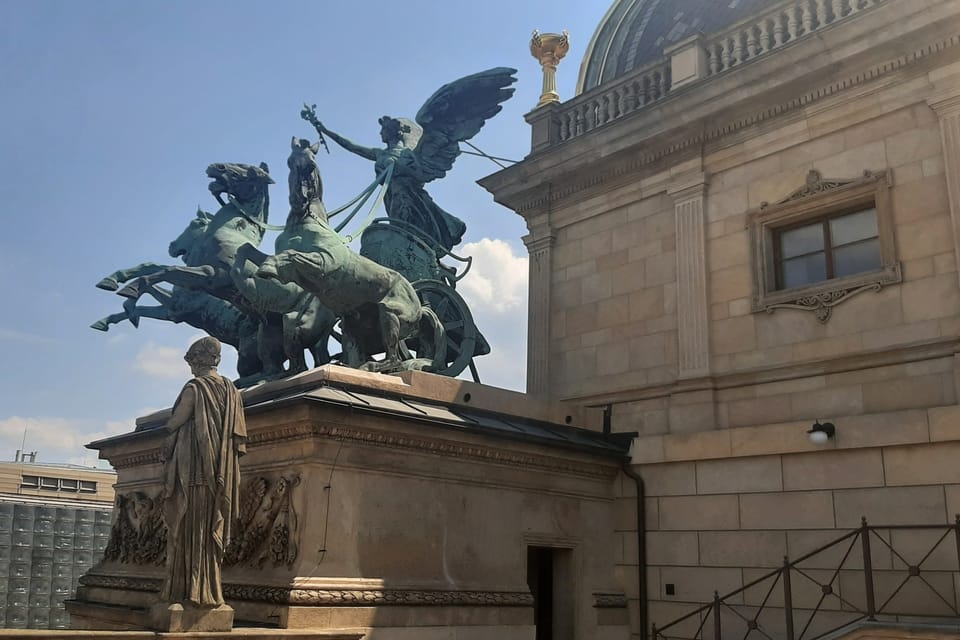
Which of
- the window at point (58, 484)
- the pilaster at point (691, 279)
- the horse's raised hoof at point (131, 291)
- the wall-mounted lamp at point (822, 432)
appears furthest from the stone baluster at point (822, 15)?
the window at point (58, 484)

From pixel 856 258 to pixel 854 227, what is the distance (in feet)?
1.57

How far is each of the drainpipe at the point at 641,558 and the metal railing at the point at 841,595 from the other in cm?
52

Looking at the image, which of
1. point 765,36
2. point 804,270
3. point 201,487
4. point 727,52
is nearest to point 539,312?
point 804,270

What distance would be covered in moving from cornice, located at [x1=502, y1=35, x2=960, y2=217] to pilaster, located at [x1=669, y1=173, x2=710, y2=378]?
0.69 meters

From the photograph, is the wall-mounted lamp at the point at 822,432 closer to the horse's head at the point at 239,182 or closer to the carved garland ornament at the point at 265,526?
the carved garland ornament at the point at 265,526

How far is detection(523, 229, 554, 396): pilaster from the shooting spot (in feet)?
52.8

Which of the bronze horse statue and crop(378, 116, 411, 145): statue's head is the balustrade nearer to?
crop(378, 116, 411, 145): statue's head

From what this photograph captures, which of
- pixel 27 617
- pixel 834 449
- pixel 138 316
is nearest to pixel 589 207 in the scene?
pixel 834 449

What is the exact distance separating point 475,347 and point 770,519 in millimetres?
6018

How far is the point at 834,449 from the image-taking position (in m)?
11.5

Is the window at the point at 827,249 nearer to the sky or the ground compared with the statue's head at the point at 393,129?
nearer to the ground

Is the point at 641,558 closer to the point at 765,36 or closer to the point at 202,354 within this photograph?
the point at 202,354

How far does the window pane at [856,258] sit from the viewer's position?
40.4 ft

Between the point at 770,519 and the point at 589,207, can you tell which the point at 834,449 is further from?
the point at 589,207
